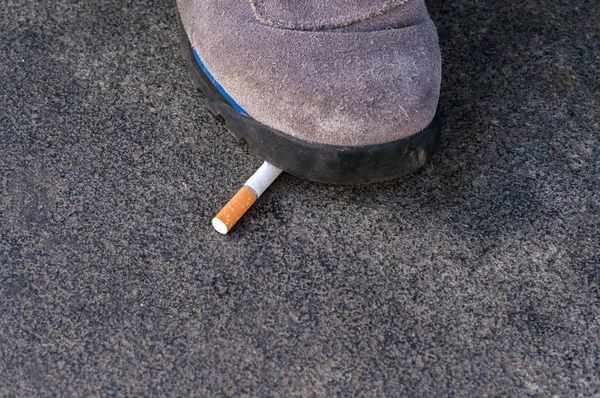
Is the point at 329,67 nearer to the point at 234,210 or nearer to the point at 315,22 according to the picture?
the point at 315,22

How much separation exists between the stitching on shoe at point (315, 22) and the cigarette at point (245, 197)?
0.21 metres

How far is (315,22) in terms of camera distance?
983mm

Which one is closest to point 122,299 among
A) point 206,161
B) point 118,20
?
point 206,161

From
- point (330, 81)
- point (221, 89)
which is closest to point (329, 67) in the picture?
point (330, 81)

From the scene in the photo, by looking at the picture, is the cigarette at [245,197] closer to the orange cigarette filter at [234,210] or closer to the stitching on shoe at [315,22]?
the orange cigarette filter at [234,210]

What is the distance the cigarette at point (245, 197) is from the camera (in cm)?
97

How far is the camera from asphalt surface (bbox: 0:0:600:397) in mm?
871

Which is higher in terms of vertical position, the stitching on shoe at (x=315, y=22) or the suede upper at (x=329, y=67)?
the stitching on shoe at (x=315, y=22)

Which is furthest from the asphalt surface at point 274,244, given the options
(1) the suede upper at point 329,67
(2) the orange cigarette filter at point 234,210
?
(1) the suede upper at point 329,67

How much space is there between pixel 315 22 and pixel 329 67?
2.9 inches

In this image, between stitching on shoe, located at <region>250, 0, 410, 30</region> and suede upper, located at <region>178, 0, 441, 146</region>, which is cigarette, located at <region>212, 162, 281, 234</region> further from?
stitching on shoe, located at <region>250, 0, 410, 30</region>

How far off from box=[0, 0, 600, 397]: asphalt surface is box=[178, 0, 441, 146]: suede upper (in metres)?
0.13

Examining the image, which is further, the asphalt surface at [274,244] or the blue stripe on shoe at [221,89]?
the blue stripe on shoe at [221,89]

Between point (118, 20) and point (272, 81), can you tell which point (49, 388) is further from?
point (118, 20)
